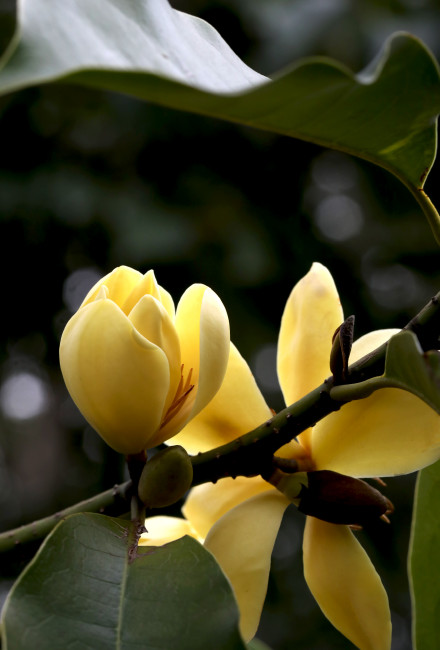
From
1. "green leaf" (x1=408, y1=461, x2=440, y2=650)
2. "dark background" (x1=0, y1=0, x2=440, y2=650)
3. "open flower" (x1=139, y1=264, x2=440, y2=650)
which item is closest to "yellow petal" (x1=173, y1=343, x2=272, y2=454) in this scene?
"open flower" (x1=139, y1=264, x2=440, y2=650)

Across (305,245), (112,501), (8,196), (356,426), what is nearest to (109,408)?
(112,501)

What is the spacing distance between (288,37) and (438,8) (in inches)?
19.7

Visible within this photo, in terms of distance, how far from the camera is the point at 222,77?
489 mm

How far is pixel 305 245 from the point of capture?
261cm

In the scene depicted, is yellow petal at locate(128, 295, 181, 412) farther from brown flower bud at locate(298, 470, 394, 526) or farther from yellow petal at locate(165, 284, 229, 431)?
brown flower bud at locate(298, 470, 394, 526)

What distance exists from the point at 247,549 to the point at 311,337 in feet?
0.54

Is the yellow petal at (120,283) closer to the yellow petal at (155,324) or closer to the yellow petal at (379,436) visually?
the yellow petal at (155,324)

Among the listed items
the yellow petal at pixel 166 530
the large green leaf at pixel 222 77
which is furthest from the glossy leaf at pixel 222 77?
the yellow petal at pixel 166 530

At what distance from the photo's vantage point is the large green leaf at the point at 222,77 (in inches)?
13.2

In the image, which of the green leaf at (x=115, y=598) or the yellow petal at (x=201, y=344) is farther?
the yellow petal at (x=201, y=344)

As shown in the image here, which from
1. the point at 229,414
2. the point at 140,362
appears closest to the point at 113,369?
the point at 140,362

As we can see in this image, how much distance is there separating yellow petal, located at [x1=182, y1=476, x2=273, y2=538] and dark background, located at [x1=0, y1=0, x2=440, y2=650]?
1514 mm

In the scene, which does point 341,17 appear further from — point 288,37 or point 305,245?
point 305,245

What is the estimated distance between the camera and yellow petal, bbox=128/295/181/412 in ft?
1.70
